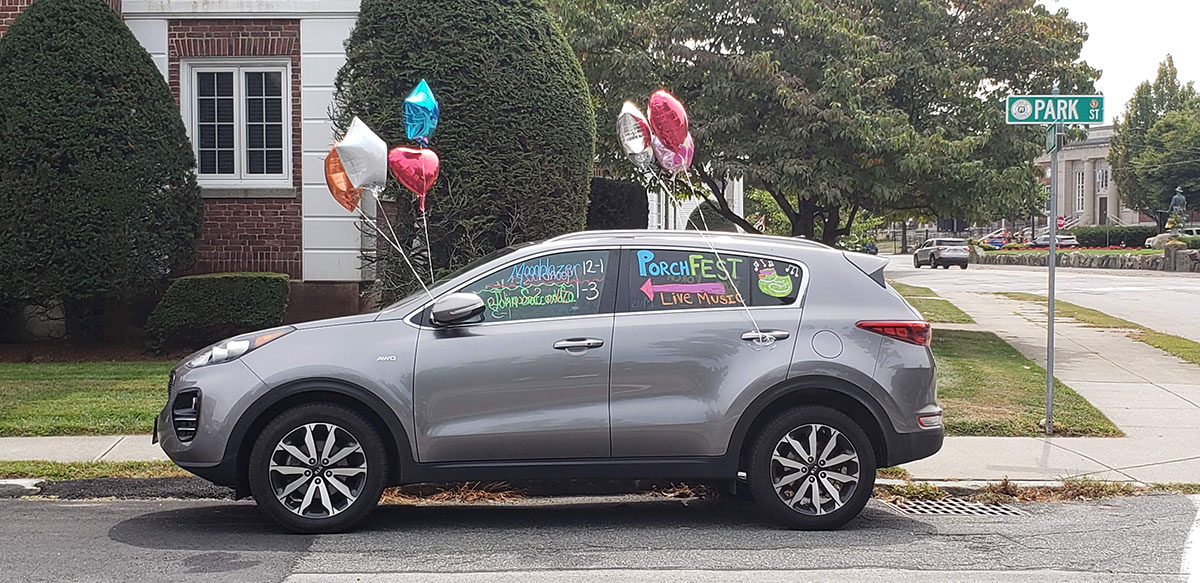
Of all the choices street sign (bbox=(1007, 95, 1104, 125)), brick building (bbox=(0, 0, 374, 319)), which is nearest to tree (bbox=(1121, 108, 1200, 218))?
brick building (bbox=(0, 0, 374, 319))

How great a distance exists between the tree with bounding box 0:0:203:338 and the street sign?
8.95 metres

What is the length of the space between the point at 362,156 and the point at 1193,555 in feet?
19.6

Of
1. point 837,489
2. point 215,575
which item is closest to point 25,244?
point 215,575

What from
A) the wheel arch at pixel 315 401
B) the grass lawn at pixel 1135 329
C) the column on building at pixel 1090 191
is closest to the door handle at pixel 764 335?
the wheel arch at pixel 315 401

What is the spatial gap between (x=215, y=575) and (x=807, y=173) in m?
10.4

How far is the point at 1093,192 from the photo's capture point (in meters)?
108

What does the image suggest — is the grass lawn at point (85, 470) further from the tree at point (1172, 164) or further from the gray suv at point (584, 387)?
the tree at point (1172, 164)

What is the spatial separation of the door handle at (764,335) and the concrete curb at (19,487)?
14.9ft

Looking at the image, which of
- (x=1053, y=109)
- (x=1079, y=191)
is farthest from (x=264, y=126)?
(x=1079, y=191)

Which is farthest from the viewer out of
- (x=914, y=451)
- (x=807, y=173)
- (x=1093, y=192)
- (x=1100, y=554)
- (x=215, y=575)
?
(x=1093, y=192)

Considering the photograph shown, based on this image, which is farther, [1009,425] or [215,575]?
[1009,425]

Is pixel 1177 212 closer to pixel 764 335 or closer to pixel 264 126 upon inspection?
pixel 264 126

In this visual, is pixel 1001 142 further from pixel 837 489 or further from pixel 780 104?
pixel 837 489

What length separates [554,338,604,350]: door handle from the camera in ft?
21.0
